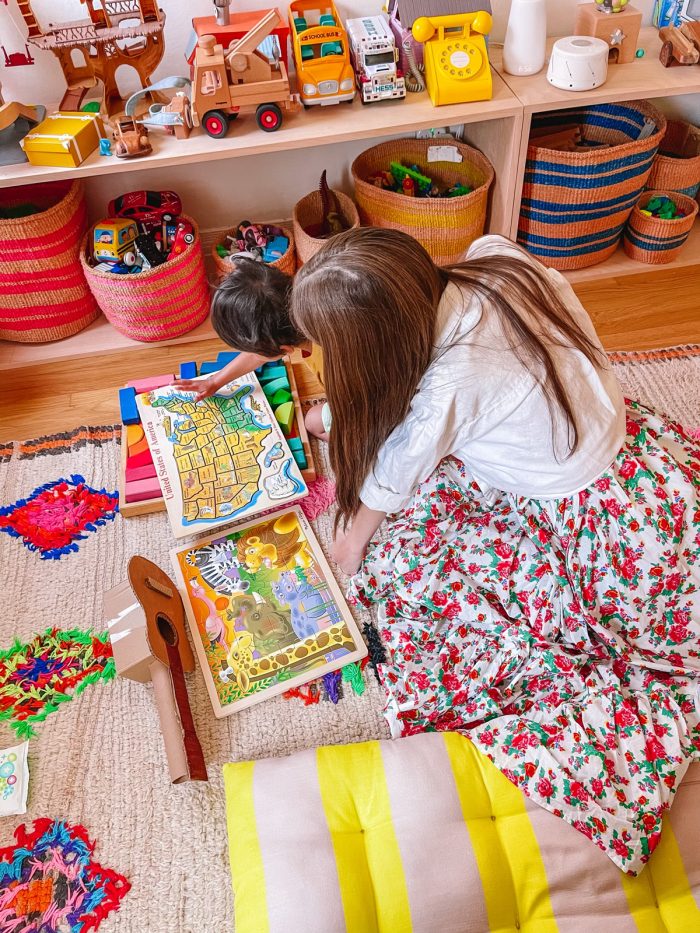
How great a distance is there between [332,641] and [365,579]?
12 cm

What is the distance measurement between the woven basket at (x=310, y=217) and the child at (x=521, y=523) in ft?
2.11

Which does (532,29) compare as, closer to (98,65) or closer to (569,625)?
(98,65)

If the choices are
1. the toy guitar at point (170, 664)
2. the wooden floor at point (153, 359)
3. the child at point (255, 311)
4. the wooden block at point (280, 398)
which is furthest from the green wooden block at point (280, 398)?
the toy guitar at point (170, 664)

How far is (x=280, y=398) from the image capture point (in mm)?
1528

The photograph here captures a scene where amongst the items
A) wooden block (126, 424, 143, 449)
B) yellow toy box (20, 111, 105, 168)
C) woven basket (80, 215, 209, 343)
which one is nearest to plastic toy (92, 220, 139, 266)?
woven basket (80, 215, 209, 343)

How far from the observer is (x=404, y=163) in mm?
1820

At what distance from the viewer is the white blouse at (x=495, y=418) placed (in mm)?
890

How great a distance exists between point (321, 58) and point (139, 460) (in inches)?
35.8

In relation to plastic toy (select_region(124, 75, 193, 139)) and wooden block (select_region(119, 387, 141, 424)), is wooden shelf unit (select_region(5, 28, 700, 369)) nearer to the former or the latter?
plastic toy (select_region(124, 75, 193, 139))

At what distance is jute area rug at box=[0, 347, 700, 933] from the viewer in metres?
1.00

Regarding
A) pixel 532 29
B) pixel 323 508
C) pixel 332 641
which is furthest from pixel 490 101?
pixel 332 641

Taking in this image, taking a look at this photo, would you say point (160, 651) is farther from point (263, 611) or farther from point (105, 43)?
point (105, 43)

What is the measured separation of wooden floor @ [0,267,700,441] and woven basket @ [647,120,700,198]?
0.22m

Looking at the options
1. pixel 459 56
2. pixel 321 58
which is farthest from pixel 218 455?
pixel 459 56
